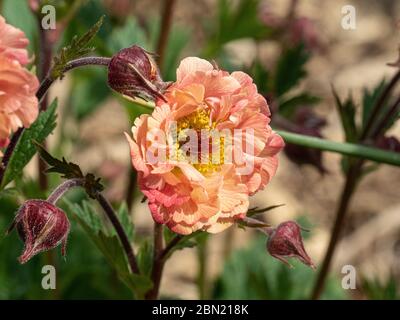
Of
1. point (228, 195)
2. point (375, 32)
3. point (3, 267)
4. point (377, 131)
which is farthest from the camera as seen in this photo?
point (375, 32)

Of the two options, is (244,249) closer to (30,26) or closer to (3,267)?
(3,267)

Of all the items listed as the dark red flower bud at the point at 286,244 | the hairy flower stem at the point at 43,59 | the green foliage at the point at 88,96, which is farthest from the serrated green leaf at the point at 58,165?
the green foliage at the point at 88,96

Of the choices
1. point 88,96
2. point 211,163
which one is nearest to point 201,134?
point 211,163

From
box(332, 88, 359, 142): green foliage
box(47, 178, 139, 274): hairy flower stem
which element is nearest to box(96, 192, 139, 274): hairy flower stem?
box(47, 178, 139, 274): hairy flower stem

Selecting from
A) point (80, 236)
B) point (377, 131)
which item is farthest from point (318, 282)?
point (80, 236)

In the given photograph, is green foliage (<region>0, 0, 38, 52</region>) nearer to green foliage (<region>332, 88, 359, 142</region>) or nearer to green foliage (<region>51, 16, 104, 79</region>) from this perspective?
green foliage (<region>332, 88, 359, 142</region>)

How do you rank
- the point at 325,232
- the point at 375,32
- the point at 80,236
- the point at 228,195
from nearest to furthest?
the point at 228,195 < the point at 80,236 < the point at 325,232 < the point at 375,32

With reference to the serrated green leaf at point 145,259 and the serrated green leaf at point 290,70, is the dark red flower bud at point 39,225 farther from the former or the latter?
the serrated green leaf at point 290,70
